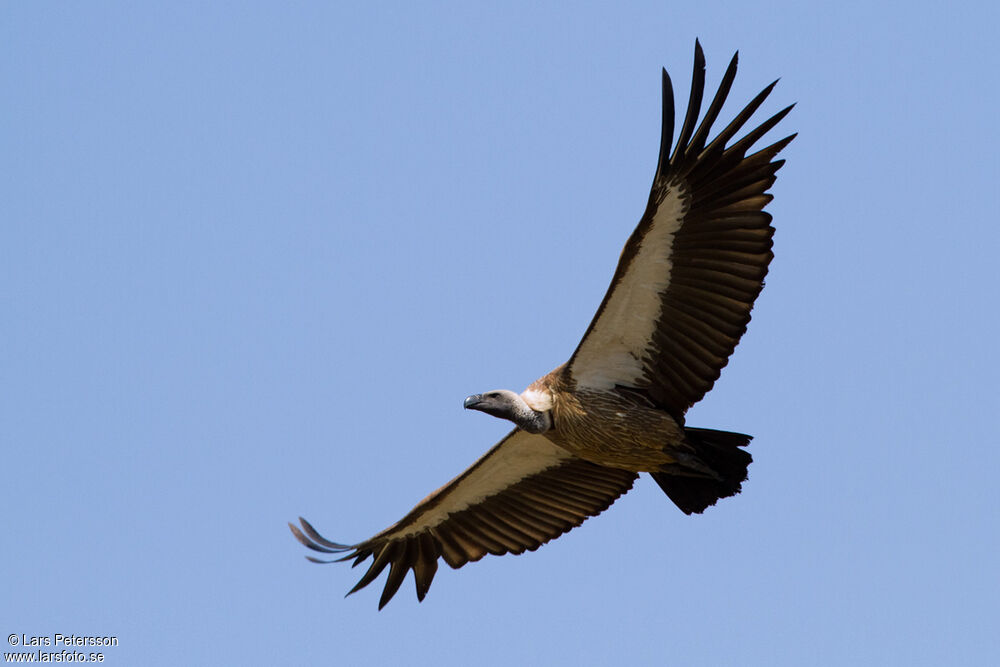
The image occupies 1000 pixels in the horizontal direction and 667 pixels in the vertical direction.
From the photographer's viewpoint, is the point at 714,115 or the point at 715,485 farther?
the point at 715,485

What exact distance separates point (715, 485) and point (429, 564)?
3264 mm

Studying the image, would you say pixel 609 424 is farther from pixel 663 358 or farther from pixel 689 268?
pixel 689 268

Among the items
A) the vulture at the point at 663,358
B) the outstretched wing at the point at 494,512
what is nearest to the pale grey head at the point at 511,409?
the vulture at the point at 663,358

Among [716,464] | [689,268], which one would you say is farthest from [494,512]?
[689,268]

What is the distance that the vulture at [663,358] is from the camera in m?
11.7

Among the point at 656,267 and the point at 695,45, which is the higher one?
the point at 695,45

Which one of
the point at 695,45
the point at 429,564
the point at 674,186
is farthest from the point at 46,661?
the point at 695,45

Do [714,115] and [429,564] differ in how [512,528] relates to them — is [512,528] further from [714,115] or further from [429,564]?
[714,115]

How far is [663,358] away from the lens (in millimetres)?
12539

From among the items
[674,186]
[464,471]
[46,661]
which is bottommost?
[46,661]

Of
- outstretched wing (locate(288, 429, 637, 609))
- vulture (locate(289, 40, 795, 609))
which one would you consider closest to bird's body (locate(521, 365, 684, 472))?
vulture (locate(289, 40, 795, 609))

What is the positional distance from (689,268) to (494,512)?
3.58 m

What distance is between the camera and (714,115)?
11438 mm

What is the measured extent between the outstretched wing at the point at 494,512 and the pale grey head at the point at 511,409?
1.12m
